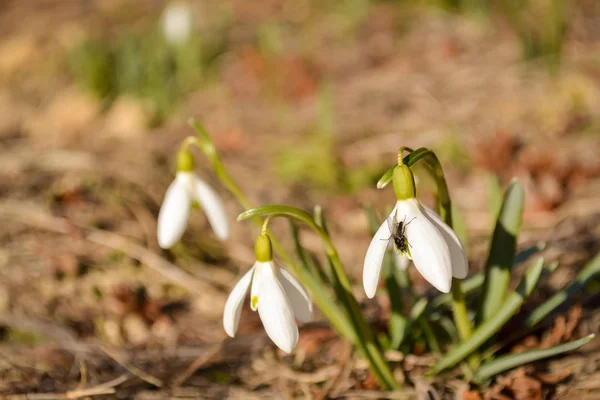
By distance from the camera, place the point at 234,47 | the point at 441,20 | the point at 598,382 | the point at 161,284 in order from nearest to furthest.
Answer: the point at 598,382
the point at 161,284
the point at 441,20
the point at 234,47

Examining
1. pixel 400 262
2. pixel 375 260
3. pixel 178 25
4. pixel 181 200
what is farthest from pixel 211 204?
pixel 178 25

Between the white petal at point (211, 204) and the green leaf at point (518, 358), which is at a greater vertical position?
the white petal at point (211, 204)

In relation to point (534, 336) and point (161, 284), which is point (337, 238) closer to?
point (161, 284)

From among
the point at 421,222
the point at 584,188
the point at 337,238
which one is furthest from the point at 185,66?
the point at 421,222

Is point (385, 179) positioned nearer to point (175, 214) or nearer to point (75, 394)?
point (175, 214)

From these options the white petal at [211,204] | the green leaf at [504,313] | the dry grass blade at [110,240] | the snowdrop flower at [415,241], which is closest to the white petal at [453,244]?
the snowdrop flower at [415,241]

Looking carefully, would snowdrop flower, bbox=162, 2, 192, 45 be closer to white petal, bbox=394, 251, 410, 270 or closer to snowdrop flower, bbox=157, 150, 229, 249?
snowdrop flower, bbox=157, 150, 229, 249

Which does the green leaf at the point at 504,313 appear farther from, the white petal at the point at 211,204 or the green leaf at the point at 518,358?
the white petal at the point at 211,204
